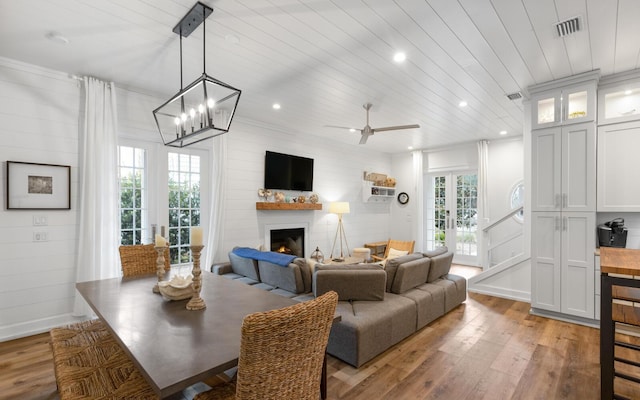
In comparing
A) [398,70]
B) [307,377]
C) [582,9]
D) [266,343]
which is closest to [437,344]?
[307,377]

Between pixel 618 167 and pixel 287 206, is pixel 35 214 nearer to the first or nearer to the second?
pixel 287 206

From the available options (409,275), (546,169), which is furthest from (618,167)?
(409,275)

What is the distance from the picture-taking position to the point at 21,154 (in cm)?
314

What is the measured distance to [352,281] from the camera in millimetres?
2977

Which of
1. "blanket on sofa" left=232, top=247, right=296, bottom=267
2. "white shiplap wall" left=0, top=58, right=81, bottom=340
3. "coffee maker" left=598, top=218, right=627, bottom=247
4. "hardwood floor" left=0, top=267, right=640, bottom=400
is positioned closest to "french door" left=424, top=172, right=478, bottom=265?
"coffee maker" left=598, top=218, right=627, bottom=247

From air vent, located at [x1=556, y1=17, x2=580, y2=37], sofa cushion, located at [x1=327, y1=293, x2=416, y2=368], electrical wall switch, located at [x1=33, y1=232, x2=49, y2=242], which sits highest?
air vent, located at [x1=556, y1=17, x2=580, y2=37]

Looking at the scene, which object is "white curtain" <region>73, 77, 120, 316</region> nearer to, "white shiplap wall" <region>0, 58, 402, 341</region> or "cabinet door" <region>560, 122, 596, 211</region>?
"white shiplap wall" <region>0, 58, 402, 341</region>

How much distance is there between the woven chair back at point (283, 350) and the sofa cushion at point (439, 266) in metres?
2.81

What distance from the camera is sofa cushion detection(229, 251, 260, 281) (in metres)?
3.78

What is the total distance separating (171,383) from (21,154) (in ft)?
11.3

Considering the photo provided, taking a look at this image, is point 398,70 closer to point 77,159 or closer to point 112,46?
point 112,46

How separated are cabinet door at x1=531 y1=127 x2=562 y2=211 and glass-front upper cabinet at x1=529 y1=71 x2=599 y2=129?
5.7 inches

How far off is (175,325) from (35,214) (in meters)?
2.77

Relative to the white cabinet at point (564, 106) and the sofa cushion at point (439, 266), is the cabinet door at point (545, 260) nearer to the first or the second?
the sofa cushion at point (439, 266)
